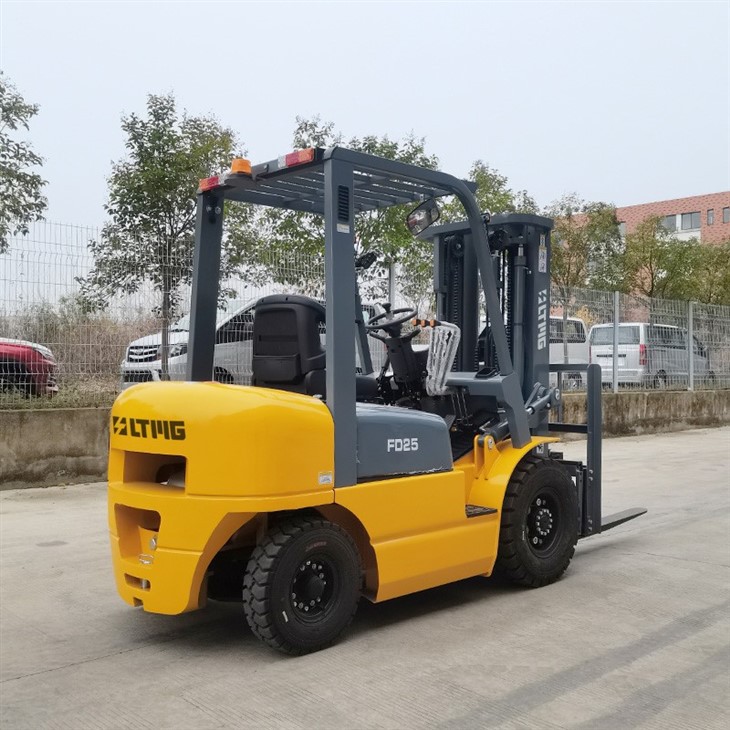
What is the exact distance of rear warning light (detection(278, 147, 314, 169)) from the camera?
417 cm

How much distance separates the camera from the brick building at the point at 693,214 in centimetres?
6412

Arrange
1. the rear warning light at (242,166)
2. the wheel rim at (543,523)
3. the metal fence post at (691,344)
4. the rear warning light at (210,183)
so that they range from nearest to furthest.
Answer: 1. the rear warning light at (242,166)
2. the rear warning light at (210,183)
3. the wheel rim at (543,523)
4. the metal fence post at (691,344)

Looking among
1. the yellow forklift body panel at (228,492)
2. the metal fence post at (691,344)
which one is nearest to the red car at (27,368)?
the yellow forklift body panel at (228,492)

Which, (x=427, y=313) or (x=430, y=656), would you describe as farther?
(x=427, y=313)

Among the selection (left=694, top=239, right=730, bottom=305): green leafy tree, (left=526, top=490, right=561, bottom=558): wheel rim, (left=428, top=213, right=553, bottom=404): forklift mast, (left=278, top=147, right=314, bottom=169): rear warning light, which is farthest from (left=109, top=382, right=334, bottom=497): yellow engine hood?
(left=694, top=239, right=730, bottom=305): green leafy tree

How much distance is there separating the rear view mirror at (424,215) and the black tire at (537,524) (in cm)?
158

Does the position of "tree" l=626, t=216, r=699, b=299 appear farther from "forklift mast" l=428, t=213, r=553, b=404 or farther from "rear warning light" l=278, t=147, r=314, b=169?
"rear warning light" l=278, t=147, r=314, b=169

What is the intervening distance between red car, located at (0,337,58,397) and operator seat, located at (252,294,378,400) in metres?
4.64

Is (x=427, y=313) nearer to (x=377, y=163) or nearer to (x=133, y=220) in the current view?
(x=377, y=163)

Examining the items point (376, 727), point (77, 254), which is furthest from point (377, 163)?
point (77, 254)

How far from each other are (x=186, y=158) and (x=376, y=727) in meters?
9.81

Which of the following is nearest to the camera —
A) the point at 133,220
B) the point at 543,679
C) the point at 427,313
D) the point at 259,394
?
the point at 543,679

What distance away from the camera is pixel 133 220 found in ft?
36.3

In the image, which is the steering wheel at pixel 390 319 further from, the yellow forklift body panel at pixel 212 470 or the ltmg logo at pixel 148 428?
the ltmg logo at pixel 148 428
